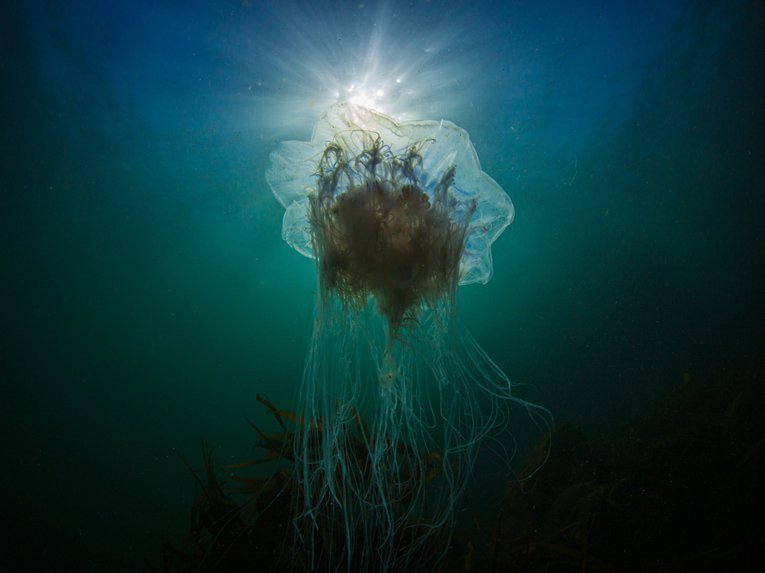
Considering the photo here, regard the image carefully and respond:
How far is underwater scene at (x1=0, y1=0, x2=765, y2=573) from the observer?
338cm

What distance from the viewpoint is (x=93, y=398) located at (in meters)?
28.9

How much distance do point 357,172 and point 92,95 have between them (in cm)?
869

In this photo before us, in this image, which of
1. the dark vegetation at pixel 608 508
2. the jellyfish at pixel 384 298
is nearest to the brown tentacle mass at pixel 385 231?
the jellyfish at pixel 384 298

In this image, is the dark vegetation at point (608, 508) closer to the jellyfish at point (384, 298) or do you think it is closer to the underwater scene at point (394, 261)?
the underwater scene at point (394, 261)

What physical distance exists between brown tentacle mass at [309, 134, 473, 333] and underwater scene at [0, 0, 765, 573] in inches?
1.0

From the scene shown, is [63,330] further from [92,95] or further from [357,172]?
[357,172]

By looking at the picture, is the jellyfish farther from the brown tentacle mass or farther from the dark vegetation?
the dark vegetation

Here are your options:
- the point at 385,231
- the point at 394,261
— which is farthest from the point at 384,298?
the point at 385,231

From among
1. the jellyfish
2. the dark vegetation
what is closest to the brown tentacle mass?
the jellyfish

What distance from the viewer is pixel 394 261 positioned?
3170 mm

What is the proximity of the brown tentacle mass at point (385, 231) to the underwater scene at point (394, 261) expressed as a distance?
25 millimetres

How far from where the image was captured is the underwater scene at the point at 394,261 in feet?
11.1

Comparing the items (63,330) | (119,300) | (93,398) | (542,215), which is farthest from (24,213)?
(93,398)

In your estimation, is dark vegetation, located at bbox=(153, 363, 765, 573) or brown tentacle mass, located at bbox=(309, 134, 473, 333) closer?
brown tentacle mass, located at bbox=(309, 134, 473, 333)
